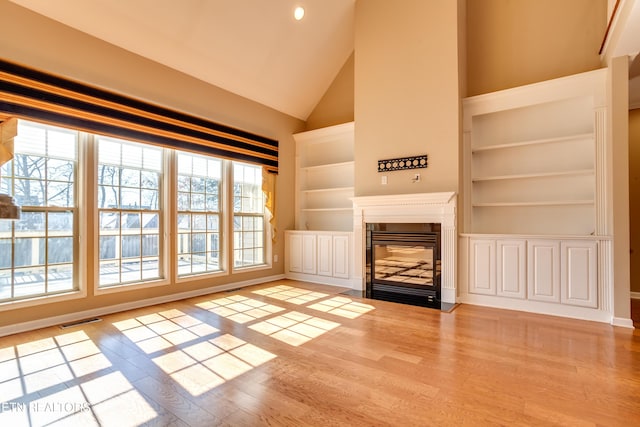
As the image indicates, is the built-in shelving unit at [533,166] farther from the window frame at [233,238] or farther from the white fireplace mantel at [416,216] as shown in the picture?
the window frame at [233,238]

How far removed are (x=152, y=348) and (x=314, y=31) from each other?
4.65m

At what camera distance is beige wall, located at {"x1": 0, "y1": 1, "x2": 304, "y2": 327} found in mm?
3010

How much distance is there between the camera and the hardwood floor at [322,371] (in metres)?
1.76

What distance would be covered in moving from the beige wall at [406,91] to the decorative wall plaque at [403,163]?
7 cm

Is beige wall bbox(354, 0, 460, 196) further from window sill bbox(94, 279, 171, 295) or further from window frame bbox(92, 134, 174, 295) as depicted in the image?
window sill bbox(94, 279, 171, 295)

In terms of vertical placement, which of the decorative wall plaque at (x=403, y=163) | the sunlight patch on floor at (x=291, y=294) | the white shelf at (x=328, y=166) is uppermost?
the white shelf at (x=328, y=166)

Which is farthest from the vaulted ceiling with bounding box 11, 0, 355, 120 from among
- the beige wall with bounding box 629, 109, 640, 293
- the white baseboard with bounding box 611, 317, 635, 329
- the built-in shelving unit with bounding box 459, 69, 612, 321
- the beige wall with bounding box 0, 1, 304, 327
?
the white baseboard with bounding box 611, 317, 635, 329

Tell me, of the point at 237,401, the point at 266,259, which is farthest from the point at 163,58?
the point at 237,401

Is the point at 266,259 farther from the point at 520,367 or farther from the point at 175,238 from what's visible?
the point at 520,367

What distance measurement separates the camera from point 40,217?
3.26m

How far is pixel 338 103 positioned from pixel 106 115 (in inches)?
145

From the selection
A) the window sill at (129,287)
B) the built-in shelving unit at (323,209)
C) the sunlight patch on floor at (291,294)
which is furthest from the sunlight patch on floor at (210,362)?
the built-in shelving unit at (323,209)

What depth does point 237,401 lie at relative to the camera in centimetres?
189

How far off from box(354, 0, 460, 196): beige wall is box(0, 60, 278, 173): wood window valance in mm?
1942
